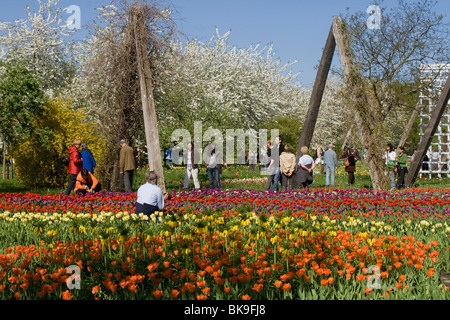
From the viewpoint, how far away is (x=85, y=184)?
1259 centimetres

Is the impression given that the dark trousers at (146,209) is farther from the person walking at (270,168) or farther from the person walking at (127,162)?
the person walking at (270,168)

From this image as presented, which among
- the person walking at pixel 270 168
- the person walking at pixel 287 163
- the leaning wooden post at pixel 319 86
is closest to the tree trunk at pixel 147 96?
the person walking at pixel 287 163

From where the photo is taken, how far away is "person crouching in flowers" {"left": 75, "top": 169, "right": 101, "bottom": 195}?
486 inches

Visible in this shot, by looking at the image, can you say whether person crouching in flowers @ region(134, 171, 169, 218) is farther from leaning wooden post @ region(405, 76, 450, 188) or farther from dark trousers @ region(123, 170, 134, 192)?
leaning wooden post @ region(405, 76, 450, 188)

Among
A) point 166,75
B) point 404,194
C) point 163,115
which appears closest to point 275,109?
point 163,115

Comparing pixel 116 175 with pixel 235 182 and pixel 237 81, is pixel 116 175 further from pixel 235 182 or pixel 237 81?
pixel 237 81

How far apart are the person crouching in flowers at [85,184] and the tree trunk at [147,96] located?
4.48 ft

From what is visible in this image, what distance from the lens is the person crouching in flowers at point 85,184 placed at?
1235 centimetres

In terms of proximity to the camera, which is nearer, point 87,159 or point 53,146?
point 87,159

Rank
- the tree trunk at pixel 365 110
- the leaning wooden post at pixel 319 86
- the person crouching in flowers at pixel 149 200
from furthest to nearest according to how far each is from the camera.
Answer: the leaning wooden post at pixel 319 86 → the tree trunk at pixel 365 110 → the person crouching in flowers at pixel 149 200

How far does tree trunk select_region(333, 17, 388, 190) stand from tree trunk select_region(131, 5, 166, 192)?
496 cm

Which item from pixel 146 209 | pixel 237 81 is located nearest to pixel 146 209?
pixel 146 209

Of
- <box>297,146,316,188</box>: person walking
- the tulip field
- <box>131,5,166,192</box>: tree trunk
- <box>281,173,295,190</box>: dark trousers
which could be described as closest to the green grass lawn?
<box>281,173,295,190</box>: dark trousers

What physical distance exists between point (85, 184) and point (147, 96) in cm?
246
